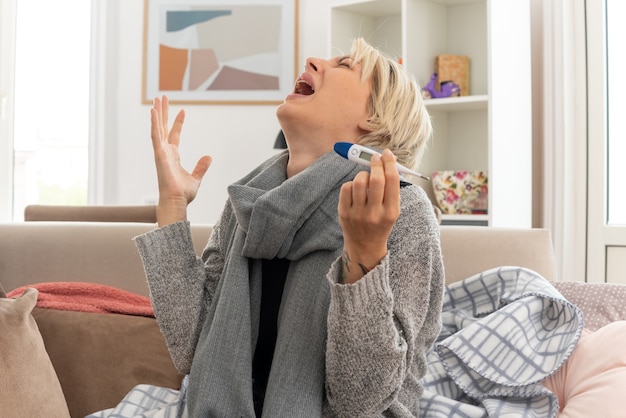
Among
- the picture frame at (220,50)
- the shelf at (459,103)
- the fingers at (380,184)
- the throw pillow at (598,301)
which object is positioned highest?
the picture frame at (220,50)

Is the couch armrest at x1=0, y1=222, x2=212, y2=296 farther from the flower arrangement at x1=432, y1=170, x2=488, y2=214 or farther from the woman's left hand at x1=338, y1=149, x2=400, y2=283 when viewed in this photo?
the flower arrangement at x1=432, y1=170, x2=488, y2=214

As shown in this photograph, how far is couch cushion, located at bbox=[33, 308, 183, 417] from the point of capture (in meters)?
1.75

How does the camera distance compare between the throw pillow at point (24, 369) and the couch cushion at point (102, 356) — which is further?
the couch cushion at point (102, 356)

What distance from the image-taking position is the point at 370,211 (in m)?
1.01

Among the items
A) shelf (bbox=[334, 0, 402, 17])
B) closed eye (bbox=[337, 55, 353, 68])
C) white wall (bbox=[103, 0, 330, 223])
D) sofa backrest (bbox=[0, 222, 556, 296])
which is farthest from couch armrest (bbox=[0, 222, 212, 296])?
white wall (bbox=[103, 0, 330, 223])

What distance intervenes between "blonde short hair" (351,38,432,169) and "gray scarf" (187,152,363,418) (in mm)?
90

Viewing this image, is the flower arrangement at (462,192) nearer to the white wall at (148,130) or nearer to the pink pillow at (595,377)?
the white wall at (148,130)

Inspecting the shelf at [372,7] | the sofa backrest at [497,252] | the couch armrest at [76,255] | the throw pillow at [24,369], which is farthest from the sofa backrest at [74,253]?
the shelf at [372,7]

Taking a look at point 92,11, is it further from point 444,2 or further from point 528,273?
point 528,273

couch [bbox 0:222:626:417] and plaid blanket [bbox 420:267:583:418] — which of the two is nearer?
plaid blanket [bbox 420:267:583:418]

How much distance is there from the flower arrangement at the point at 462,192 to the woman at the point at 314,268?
212 cm

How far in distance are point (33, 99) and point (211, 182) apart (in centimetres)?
131

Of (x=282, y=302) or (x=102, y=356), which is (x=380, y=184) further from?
(x=102, y=356)

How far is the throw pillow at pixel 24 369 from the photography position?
1.50 m
